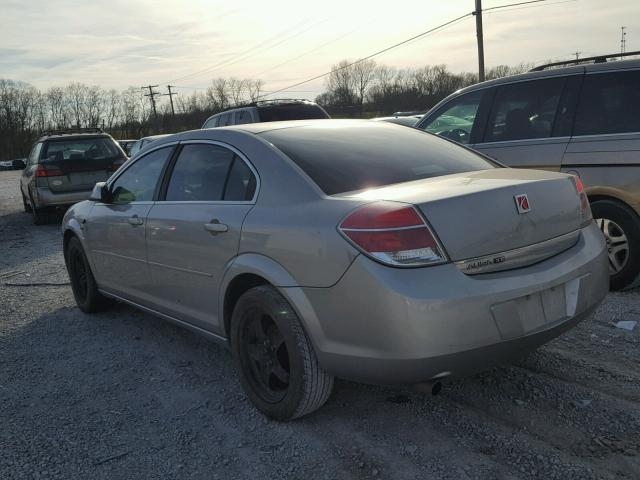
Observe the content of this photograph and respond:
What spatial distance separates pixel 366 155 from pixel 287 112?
889 centimetres

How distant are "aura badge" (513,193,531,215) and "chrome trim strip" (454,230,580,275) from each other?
0.17m

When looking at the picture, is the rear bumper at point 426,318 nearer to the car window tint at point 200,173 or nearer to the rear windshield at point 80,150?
A: the car window tint at point 200,173

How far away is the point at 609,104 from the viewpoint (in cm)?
489

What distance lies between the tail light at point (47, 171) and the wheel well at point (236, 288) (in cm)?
941

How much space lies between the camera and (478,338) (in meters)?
2.54

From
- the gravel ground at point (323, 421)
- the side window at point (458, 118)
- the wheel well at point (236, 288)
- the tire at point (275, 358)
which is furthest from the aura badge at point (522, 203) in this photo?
→ the side window at point (458, 118)

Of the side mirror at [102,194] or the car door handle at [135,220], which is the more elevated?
the side mirror at [102,194]

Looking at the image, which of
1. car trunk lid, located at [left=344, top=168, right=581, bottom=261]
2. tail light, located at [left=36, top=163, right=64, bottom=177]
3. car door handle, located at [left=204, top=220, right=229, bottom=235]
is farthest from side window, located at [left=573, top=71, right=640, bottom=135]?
tail light, located at [left=36, top=163, right=64, bottom=177]

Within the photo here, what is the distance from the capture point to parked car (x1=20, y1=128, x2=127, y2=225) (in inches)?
450

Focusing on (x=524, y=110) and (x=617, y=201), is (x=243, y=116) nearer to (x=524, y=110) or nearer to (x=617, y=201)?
(x=524, y=110)

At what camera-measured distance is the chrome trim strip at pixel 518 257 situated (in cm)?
260

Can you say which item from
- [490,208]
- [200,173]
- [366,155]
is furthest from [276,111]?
[490,208]

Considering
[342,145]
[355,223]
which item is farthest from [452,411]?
[342,145]

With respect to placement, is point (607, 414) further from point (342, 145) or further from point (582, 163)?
point (582, 163)
